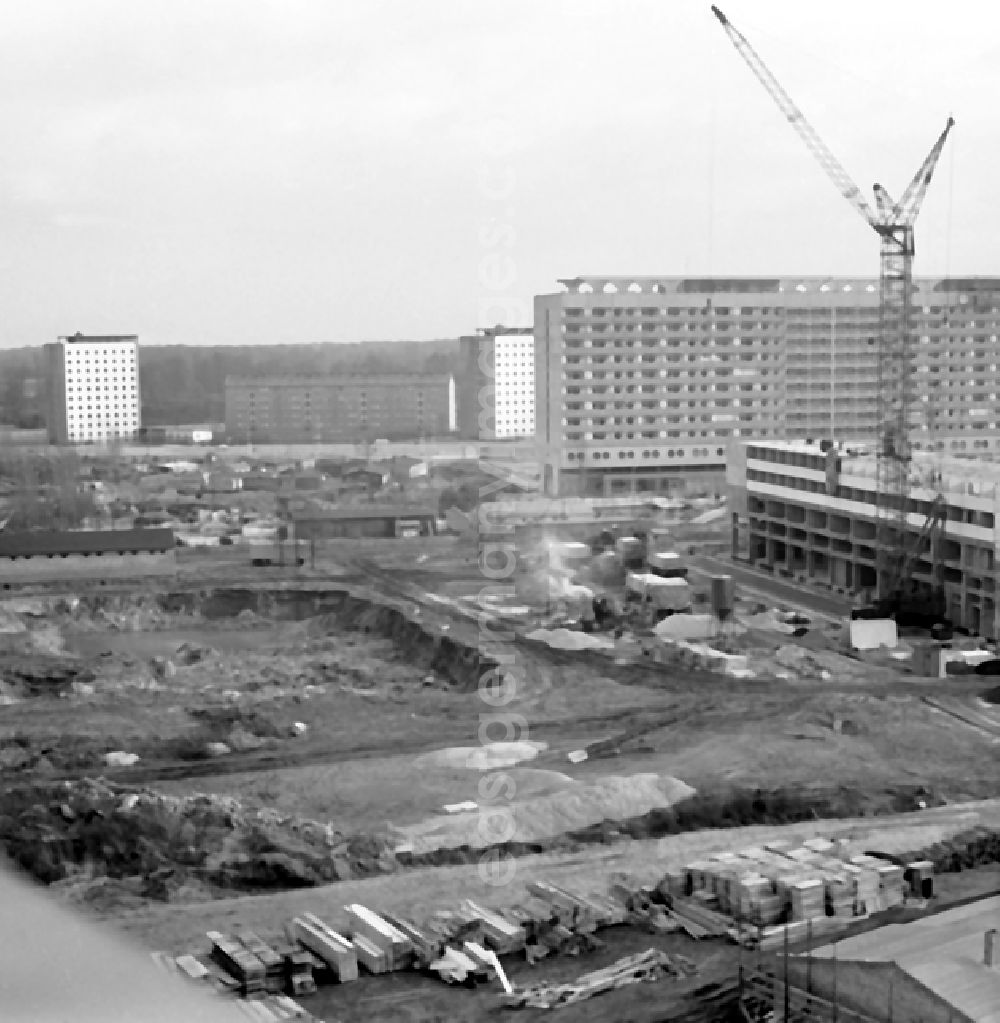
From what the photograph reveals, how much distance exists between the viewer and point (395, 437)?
13.3 metres

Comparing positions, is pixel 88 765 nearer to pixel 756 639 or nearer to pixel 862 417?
pixel 756 639

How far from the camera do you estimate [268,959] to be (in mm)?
2582

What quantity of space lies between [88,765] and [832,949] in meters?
2.38

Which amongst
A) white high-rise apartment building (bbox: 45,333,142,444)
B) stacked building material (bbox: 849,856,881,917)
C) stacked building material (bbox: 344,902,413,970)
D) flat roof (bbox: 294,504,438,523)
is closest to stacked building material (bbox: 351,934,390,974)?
stacked building material (bbox: 344,902,413,970)

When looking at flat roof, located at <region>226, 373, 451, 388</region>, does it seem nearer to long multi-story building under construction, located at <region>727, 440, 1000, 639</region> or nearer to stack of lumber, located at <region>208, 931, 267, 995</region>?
long multi-story building under construction, located at <region>727, 440, 1000, 639</region>

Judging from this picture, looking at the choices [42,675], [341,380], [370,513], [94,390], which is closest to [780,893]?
[42,675]

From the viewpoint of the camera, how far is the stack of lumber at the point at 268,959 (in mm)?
2525

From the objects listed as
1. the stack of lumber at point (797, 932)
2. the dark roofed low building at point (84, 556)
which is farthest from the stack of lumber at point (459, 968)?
the dark roofed low building at point (84, 556)

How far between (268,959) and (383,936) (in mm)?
219

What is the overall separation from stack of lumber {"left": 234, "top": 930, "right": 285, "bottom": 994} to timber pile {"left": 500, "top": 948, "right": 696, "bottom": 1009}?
0.39m

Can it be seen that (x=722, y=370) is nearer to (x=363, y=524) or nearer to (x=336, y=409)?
(x=363, y=524)

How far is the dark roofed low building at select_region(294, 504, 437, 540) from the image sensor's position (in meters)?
9.24

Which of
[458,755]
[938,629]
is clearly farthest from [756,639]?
[458,755]

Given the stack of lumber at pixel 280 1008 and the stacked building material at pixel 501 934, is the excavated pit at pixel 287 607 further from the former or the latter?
the stack of lumber at pixel 280 1008
